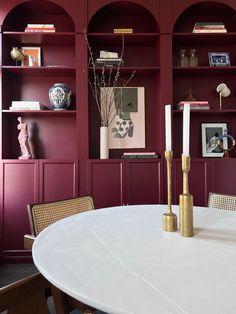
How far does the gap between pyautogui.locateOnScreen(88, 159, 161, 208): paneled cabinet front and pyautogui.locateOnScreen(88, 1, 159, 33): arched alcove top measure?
1.47 metres

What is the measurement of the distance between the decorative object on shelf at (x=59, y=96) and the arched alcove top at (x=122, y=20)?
Result: 28.5 inches

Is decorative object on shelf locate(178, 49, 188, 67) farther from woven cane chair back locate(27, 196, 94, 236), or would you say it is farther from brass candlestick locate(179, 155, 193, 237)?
brass candlestick locate(179, 155, 193, 237)

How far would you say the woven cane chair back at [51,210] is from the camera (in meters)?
1.33

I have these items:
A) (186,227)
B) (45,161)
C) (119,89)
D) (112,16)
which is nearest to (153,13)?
(112,16)

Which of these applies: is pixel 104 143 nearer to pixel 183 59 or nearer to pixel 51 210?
pixel 51 210

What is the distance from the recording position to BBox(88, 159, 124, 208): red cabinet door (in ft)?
7.79

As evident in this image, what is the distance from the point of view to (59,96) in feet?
8.09

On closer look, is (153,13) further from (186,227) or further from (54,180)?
(186,227)

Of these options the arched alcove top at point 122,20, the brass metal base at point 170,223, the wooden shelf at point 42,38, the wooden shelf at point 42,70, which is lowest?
the brass metal base at point 170,223

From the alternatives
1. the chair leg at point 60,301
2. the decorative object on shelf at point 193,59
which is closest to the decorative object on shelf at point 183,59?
the decorative object on shelf at point 193,59

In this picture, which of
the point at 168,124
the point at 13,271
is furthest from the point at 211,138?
the point at 13,271

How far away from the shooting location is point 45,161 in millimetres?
2352

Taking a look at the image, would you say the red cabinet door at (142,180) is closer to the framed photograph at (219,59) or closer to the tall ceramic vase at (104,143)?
the tall ceramic vase at (104,143)

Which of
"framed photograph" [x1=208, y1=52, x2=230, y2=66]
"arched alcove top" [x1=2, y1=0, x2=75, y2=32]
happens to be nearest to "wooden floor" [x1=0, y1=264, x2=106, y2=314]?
"arched alcove top" [x1=2, y1=0, x2=75, y2=32]
